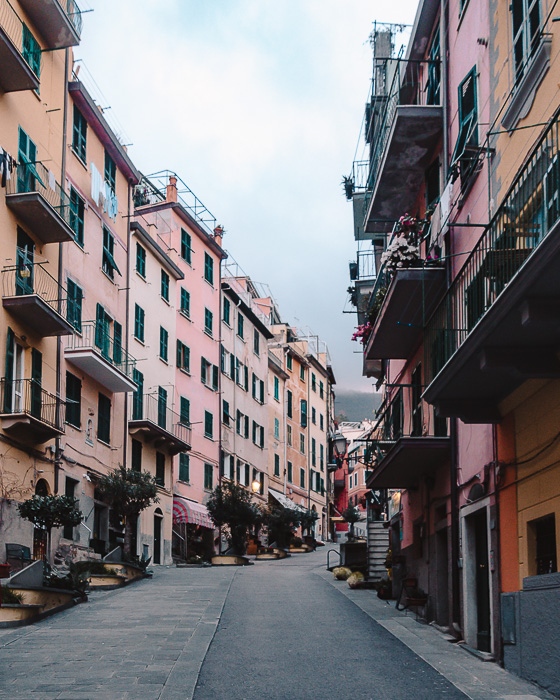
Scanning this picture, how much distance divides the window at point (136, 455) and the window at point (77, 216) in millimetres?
8381

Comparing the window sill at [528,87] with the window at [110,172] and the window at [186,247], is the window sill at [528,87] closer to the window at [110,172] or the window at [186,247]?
the window at [110,172]

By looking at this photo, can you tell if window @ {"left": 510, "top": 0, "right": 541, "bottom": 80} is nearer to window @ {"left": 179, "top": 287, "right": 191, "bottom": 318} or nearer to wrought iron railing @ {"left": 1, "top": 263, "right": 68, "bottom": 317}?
wrought iron railing @ {"left": 1, "top": 263, "right": 68, "bottom": 317}

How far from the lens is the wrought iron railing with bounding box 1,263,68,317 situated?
87.6ft

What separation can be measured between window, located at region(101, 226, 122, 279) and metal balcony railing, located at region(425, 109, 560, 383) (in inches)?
840

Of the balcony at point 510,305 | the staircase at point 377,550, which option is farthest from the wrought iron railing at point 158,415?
the balcony at point 510,305

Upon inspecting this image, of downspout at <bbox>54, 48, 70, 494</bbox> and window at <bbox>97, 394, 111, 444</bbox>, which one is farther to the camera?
window at <bbox>97, 394, 111, 444</bbox>

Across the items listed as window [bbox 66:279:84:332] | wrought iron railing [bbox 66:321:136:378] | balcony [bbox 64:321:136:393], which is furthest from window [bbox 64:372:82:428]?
window [bbox 66:279:84:332]

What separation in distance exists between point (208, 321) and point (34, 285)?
21446mm

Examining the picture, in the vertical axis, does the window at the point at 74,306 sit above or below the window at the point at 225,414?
above

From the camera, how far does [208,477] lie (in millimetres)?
48438

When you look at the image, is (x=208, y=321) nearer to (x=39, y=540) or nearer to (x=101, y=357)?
(x=101, y=357)

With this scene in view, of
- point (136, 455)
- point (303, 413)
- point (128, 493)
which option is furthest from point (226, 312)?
point (128, 493)

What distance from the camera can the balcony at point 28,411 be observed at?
84.9ft

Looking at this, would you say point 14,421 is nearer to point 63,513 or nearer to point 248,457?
point 63,513
